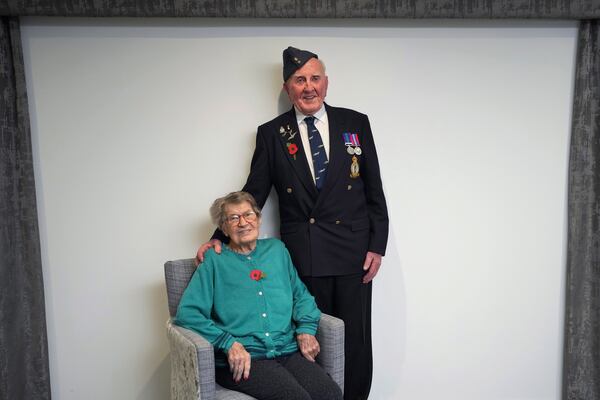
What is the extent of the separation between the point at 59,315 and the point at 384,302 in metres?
1.42

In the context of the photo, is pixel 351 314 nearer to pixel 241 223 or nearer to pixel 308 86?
pixel 241 223

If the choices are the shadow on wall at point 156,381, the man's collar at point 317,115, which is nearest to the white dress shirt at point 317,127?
the man's collar at point 317,115

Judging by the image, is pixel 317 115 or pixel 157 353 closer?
pixel 317 115

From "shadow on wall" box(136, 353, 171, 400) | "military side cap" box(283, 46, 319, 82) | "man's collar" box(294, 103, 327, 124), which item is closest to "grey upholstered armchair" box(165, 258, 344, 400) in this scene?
"shadow on wall" box(136, 353, 171, 400)

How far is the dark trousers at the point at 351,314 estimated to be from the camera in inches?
92.7

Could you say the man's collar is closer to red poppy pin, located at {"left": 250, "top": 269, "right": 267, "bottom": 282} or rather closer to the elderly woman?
the elderly woman

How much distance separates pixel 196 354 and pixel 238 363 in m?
0.14

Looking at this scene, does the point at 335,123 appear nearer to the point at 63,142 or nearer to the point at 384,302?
the point at 384,302

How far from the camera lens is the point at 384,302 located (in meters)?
2.72

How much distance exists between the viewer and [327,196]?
2.34 meters

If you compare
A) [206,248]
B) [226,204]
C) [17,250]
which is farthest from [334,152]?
[17,250]

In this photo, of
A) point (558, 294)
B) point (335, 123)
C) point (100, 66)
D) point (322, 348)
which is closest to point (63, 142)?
point (100, 66)

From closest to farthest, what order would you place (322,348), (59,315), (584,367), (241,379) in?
(241,379), (322,348), (59,315), (584,367)

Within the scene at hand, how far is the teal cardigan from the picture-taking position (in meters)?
2.03
